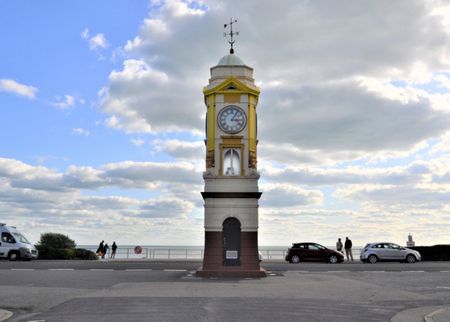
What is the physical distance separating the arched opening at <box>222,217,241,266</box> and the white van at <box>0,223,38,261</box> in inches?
794

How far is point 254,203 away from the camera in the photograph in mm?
25203

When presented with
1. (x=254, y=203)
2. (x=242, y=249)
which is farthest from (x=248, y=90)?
(x=242, y=249)

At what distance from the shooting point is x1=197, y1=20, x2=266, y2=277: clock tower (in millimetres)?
24672

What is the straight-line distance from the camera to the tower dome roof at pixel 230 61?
89.0 feet

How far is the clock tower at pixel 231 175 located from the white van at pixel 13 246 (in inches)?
771

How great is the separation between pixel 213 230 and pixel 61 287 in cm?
841

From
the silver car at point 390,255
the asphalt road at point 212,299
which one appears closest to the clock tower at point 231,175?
the asphalt road at point 212,299

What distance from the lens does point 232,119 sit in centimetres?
2605

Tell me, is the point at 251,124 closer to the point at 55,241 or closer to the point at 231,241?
the point at 231,241

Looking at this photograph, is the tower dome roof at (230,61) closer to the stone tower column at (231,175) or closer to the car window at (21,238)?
the stone tower column at (231,175)

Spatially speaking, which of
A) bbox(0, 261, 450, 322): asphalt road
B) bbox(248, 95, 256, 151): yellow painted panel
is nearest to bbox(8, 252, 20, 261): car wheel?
bbox(0, 261, 450, 322): asphalt road

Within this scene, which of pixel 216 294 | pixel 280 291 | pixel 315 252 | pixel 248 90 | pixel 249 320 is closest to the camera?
pixel 249 320

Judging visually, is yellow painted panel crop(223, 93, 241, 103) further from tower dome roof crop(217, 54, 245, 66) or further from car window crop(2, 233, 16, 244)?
car window crop(2, 233, 16, 244)

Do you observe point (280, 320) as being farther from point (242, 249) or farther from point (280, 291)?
point (242, 249)
